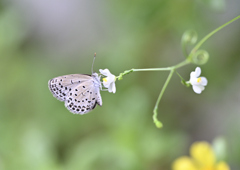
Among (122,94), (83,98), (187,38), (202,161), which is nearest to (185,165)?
(202,161)

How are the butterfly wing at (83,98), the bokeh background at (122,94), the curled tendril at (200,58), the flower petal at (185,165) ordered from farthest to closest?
the bokeh background at (122,94) < the flower petal at (185,165) < the butterfly wing at (83,98) < the curled tendril at (200,58)

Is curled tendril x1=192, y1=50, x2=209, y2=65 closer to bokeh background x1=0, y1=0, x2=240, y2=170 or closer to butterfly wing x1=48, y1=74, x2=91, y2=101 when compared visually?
butterfly wing x1=48, y1=74, x2=91, y2=101

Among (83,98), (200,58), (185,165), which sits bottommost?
(185,165)

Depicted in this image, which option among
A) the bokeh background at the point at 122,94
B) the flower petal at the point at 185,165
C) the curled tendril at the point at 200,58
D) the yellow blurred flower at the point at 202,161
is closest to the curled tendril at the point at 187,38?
the curled tendril at the point at 200,58

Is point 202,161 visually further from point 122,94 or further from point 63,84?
point 122,94

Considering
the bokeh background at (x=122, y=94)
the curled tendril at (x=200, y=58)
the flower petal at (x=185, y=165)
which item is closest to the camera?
the curled tendril at (x=200, y=58)

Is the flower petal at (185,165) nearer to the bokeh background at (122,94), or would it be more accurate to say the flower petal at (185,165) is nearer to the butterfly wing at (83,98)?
the bokeh background at (122,94)

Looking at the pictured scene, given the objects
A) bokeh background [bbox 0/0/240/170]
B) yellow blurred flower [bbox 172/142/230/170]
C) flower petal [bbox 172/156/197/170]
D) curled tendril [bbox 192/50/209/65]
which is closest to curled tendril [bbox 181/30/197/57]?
curled tendril [bbox 192/50/209/65]
